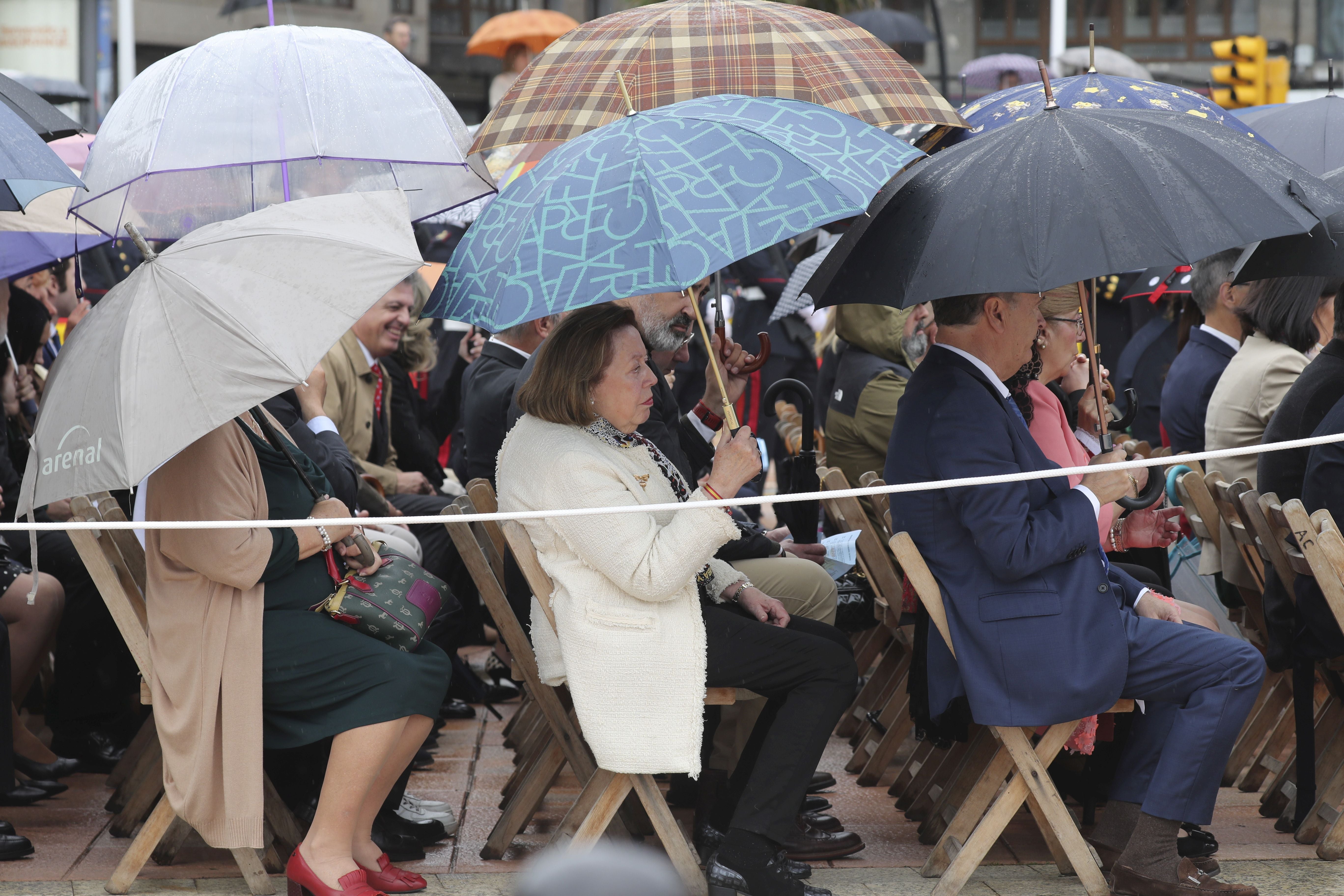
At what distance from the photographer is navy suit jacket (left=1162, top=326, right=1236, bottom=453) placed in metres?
5.57

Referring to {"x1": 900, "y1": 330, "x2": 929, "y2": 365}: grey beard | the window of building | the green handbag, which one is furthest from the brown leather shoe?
the window of building

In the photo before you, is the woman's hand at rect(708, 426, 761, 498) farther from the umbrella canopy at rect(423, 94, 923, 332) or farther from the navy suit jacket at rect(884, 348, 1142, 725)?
the umbrella canopy at rect(423, 94, 923, 332)

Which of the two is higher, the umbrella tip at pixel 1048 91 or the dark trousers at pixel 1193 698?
the umbrella tip at pixel 1048 91

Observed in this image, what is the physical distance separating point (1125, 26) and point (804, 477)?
2504 centimetres

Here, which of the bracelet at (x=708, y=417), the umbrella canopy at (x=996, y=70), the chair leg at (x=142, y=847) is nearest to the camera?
the chair leg at (x=142, y=847)

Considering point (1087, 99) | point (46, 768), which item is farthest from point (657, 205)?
point (46, 768)

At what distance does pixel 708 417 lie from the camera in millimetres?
4949

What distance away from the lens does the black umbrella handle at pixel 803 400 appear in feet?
17.6

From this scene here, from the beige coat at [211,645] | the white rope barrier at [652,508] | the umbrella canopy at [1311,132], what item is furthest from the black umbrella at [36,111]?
the umbrella canopy at [1311,132]

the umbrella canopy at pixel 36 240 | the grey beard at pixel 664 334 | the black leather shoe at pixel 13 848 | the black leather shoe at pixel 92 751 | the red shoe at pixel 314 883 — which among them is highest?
the umbrella canopy at pixel 36 240

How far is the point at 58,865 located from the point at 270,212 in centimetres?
186

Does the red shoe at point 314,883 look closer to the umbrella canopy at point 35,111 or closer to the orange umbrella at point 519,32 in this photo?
the umbrella canopy at point 35,111

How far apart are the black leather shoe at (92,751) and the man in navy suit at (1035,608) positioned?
2817 millimetres

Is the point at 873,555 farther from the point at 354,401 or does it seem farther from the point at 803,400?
the point at 354,401
